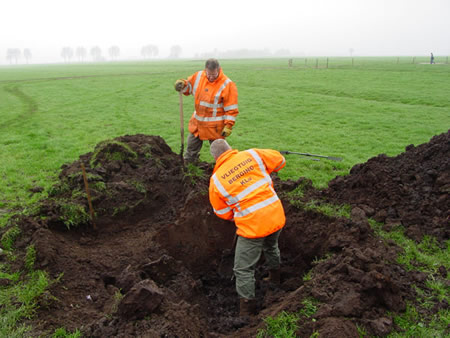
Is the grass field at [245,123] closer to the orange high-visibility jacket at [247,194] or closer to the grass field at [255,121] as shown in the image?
the grass field at [255,121]

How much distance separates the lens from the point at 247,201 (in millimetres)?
3455

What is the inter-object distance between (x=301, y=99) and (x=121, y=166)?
12.9 meters

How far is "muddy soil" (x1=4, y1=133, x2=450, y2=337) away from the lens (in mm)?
3020

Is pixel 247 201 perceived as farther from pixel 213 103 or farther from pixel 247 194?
pixel 213 103

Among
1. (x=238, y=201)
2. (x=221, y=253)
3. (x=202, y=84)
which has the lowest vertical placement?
(x=221, y=253)

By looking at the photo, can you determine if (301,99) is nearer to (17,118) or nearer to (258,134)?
(258,134)

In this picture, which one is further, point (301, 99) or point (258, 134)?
point (301, 99)

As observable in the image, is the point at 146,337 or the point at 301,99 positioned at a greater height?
the point at 301,99

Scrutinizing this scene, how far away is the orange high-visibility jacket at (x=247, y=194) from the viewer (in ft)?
11.3

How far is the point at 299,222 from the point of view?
4887 millimetres

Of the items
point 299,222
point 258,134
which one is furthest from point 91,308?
point 258,134

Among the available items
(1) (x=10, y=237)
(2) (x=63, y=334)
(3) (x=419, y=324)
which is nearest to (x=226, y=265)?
(2) (x=63, y=334)

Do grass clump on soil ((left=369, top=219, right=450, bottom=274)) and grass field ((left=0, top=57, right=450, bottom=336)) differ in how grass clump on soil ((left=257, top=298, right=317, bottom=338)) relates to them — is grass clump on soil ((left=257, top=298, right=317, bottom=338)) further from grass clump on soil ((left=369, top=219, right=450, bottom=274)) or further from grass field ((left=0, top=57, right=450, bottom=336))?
grass field ((left=0, top=57, right=450, bottom=336))

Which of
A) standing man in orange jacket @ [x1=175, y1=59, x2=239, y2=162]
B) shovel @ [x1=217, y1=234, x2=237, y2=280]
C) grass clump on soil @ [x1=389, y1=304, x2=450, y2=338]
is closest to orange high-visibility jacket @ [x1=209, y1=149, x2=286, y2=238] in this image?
shovel @ [x1=217, y1=234, x2=237, y2=280]
